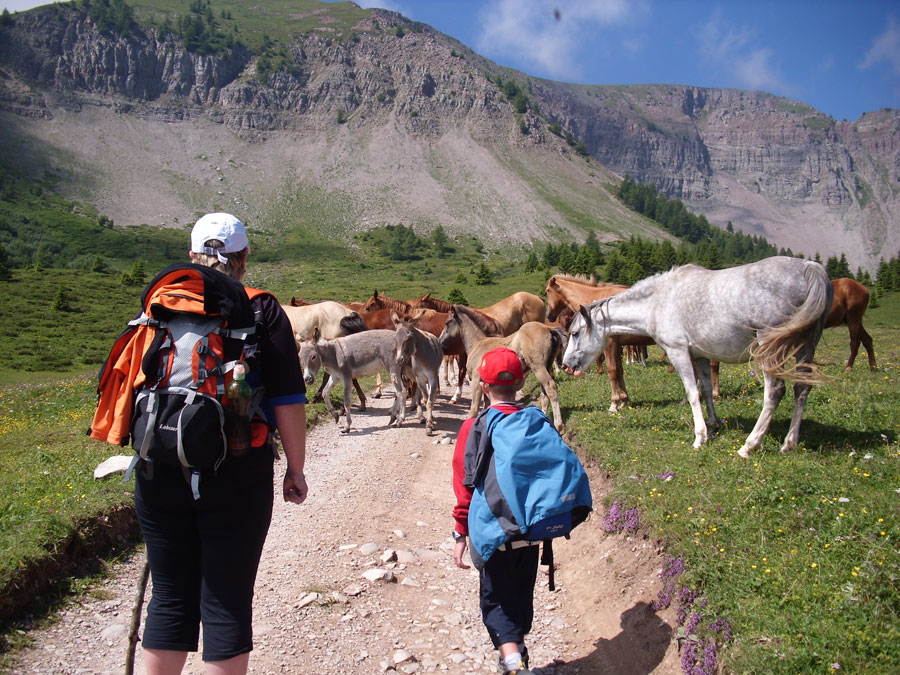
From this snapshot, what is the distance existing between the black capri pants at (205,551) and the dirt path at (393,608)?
185cm

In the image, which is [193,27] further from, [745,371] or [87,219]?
[745,371]

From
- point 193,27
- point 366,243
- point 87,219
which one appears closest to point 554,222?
point 366,243

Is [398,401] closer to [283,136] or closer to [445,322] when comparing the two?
[445,322]

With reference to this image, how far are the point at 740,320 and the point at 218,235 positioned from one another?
6717 millimetres

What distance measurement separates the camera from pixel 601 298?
13.1 meters

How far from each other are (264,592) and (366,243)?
12409 cm

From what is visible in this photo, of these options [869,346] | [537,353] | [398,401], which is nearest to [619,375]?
[537,353]

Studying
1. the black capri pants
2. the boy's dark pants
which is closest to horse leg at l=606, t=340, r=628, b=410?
the boy's dark pants

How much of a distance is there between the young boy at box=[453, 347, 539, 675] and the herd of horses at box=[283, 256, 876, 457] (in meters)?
4.35

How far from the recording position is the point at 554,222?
14162 cm

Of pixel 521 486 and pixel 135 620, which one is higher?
pixel 521 486

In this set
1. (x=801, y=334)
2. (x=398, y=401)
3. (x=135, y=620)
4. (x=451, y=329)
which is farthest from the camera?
(x=451, y=329)

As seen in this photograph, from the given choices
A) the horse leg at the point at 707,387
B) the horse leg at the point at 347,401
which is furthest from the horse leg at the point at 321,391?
the horse leg at the point at 707,387

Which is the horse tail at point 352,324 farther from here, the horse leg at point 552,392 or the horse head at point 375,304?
the horse leg at point 552,392
